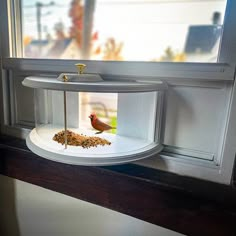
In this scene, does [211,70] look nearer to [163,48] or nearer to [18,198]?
[163,48]

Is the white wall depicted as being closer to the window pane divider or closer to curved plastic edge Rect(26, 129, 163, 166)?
curved plastic edge Rect(26, 129, 163, 166)

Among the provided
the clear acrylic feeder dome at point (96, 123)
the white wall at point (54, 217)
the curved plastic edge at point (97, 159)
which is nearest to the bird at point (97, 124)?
the clear acrylic feeder dome at point (96, 123)

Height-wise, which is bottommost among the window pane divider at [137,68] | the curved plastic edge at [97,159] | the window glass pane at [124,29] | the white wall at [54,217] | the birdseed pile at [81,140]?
the white wall at [54,217]

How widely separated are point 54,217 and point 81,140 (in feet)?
1.48

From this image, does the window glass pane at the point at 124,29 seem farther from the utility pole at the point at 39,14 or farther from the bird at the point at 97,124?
the bird at the point at 97,124

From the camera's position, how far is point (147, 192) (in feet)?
2.16

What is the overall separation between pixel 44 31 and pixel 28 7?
4.2 inches

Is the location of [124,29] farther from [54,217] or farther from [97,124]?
[54,217]

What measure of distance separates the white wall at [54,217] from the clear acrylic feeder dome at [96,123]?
11.1 inches

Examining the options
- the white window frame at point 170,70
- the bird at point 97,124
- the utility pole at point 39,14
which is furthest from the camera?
the utility pole at point 39,14

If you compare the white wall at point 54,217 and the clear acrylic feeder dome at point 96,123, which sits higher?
the clear acrylic feeder dome at point 96,123

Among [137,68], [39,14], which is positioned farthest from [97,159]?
[39,14]

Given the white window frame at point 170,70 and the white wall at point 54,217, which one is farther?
the white wall at point 54,217

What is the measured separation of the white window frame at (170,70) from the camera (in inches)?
21.7
